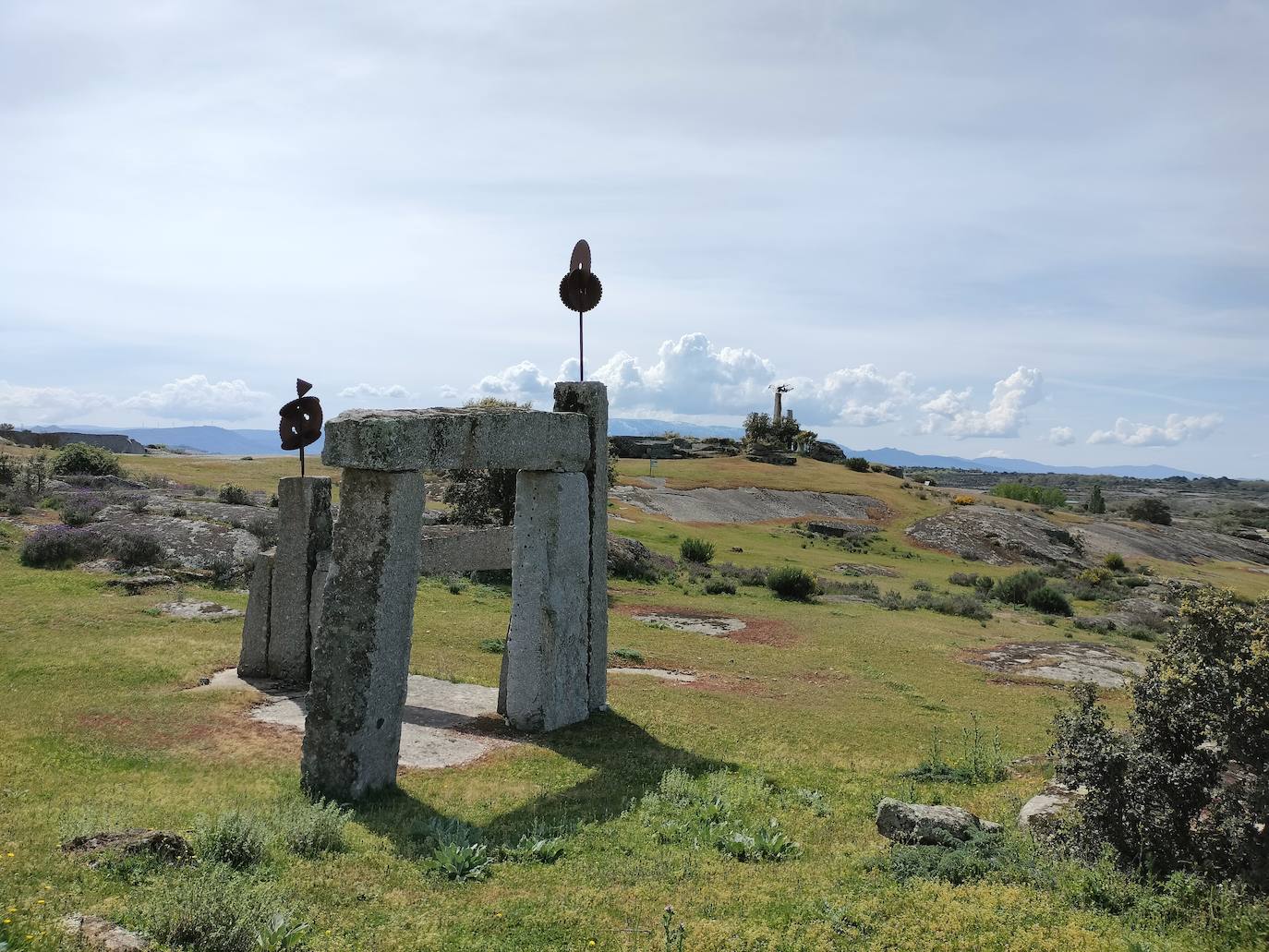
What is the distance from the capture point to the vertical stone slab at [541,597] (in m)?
13.4

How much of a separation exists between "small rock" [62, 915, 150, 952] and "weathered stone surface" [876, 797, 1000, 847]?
22.1 ft

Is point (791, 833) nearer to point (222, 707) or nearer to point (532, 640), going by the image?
point (532, 640)

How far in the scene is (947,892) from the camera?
281 inches

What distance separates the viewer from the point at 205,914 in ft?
19.4

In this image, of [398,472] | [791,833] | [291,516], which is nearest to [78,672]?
[291,516]

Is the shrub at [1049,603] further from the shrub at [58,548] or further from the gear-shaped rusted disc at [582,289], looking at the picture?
the shrub at [58,548]

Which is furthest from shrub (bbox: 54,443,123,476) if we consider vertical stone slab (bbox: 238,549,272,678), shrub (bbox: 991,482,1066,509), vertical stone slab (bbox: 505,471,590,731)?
shrub (bbox: 991,482,1066,509)

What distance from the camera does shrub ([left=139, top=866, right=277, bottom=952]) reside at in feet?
19.0

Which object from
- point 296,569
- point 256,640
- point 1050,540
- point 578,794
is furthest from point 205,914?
point 1050,540

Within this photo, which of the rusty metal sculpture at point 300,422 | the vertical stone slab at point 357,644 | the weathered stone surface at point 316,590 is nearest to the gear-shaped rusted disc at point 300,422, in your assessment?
the rusty metal sculpture at point 300,422

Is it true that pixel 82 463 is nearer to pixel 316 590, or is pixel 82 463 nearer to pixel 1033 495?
pixel 316 590

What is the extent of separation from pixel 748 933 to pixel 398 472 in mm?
6136

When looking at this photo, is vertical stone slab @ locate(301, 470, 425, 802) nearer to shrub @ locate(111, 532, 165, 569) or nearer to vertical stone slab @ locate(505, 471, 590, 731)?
vertical stone slab @ locate(505, 471, 590, 731)

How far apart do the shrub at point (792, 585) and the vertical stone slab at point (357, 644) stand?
26.9 metres
